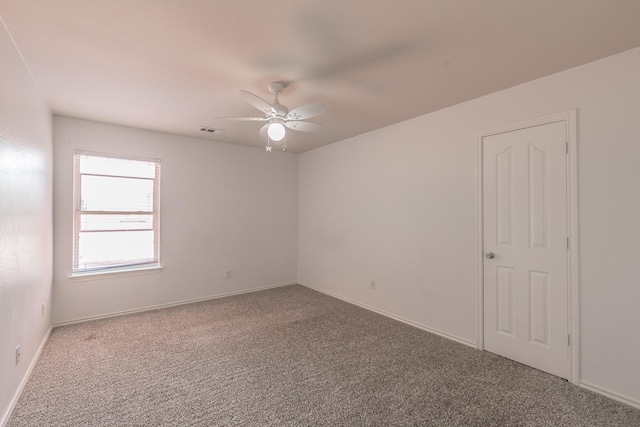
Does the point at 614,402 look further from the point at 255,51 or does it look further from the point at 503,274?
the point at 255,51

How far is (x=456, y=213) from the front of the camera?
320 centimetres

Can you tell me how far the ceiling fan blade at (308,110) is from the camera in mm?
2318

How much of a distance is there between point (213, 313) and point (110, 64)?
3.06m

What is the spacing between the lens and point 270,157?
5355 mm

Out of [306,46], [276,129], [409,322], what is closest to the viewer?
[306,46]

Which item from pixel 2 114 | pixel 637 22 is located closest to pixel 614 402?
pixel 637 22

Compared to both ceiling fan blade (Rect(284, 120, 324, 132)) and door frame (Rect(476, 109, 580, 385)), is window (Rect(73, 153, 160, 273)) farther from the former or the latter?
door frame (Rect(476, 109, 580, 385))

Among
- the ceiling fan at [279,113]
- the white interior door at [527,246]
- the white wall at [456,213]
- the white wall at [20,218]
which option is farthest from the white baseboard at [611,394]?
the white wall at [20,218]

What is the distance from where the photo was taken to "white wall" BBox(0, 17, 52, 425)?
186 cm

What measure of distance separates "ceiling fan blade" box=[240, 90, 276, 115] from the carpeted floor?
2206 millimetres

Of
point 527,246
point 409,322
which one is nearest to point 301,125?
point 527,246

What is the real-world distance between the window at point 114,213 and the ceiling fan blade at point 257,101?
2697 mm

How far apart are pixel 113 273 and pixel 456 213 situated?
4.36 meters

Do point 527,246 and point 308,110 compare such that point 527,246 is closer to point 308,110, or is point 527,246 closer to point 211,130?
point 308,110
